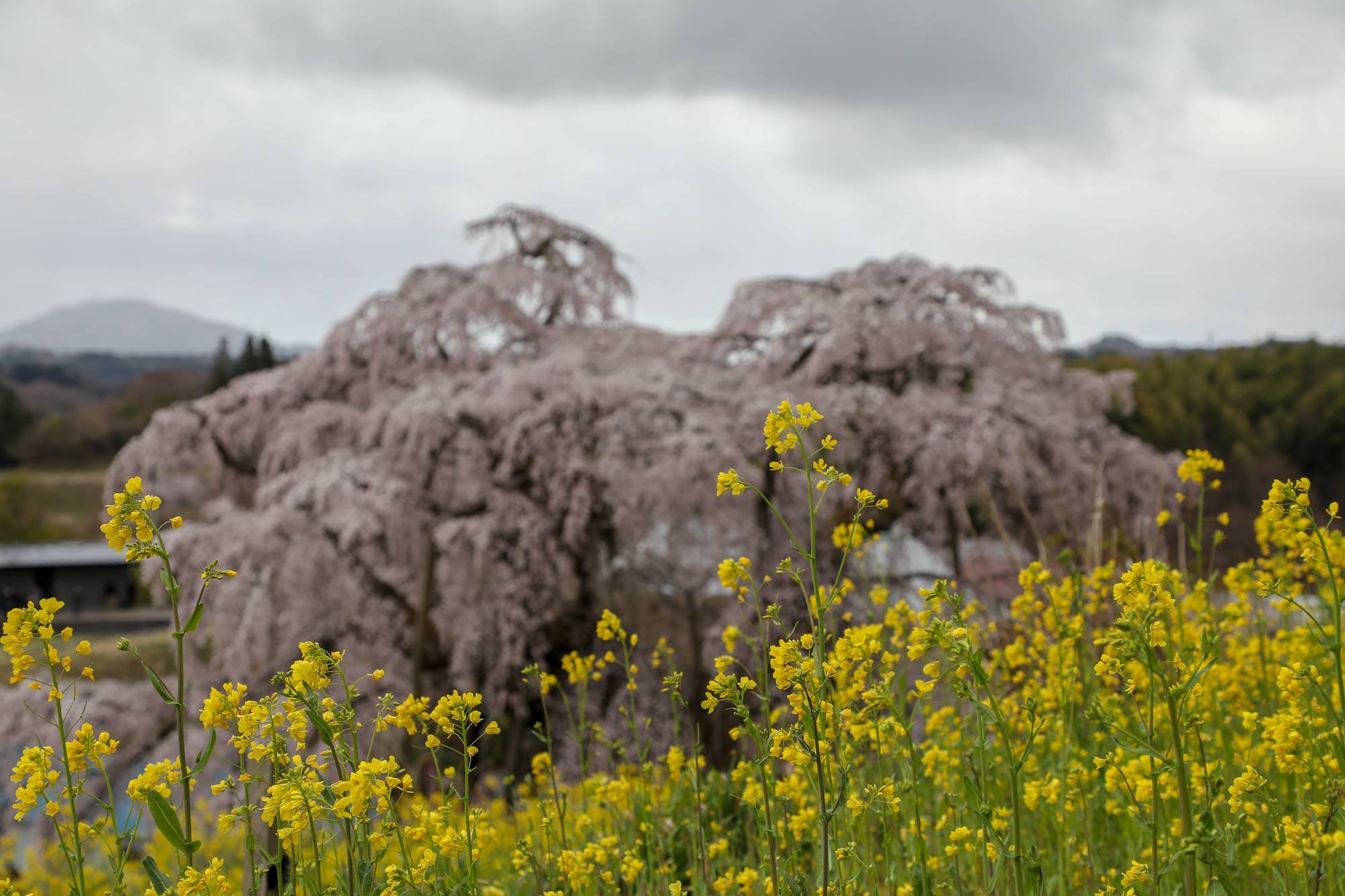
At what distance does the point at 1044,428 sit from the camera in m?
9.12

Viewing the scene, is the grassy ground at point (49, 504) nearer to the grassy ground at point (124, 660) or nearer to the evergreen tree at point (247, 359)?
the grassy ground at point (124, 660)

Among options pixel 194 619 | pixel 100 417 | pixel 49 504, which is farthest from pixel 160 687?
pixel 100 417

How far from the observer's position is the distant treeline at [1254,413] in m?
25.8

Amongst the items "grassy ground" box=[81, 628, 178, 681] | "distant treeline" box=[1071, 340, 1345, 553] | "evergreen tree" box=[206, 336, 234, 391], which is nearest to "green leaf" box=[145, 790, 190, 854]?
"grassy ground" box=[81, 628, 178, 681]

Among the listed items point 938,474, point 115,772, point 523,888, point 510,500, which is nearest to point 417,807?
point 523,888

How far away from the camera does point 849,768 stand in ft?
6.21

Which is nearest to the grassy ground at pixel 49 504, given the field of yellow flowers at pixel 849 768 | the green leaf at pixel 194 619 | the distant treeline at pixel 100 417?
the distant treeline at pixel 100 417

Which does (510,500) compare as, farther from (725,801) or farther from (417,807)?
(417,807)

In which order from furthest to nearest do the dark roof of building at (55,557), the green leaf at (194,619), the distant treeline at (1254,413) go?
the dark roof of building at (55,557) → the distant treeline at (1254,413) → the green leaf at (194,619)

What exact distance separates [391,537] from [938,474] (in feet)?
14.8

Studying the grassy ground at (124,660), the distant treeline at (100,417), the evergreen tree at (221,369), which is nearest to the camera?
the grassy ground at (124,660)

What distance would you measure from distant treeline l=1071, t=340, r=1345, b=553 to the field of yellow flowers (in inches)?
938

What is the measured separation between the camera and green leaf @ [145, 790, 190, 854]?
155 centimetres

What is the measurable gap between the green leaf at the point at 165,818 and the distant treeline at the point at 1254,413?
2573cm
